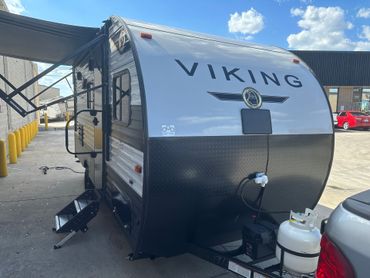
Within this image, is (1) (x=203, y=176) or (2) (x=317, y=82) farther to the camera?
(2) (x=317, y=82)

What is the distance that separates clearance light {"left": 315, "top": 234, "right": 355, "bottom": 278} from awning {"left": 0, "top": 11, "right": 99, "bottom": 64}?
3859mm

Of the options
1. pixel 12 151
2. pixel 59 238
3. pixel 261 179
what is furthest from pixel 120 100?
pixel 12 151

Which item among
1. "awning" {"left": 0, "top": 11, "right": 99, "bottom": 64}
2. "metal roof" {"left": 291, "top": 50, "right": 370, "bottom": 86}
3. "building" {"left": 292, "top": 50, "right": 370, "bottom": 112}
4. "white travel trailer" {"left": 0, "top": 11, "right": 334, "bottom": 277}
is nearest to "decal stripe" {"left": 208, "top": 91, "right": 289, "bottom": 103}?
"white travel trailer" {"left": 0, "top": 11, "right": 334, "bottom": 277}

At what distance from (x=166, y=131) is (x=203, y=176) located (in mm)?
566

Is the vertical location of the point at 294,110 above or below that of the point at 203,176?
above

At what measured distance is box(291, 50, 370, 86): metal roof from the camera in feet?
83.3

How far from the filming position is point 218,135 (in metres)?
2.77

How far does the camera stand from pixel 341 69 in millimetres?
25766

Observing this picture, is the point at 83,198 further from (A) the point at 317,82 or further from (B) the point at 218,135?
(A) the point at 317,82

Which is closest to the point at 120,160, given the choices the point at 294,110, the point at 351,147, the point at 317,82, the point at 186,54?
the point at 186,54

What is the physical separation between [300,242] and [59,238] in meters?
3.19

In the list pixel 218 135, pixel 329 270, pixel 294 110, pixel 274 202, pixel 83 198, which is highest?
pixel 294 110

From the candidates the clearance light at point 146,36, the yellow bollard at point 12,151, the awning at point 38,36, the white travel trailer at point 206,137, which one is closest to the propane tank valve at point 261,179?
the white travel trailer at point 206,137

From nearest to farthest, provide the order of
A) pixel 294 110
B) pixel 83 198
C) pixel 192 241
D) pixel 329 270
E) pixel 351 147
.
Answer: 1. pixel 329 270
2. pixel 192 241
3. pixel 294 110
4. pixel 83 198
5. pixel 351 147
